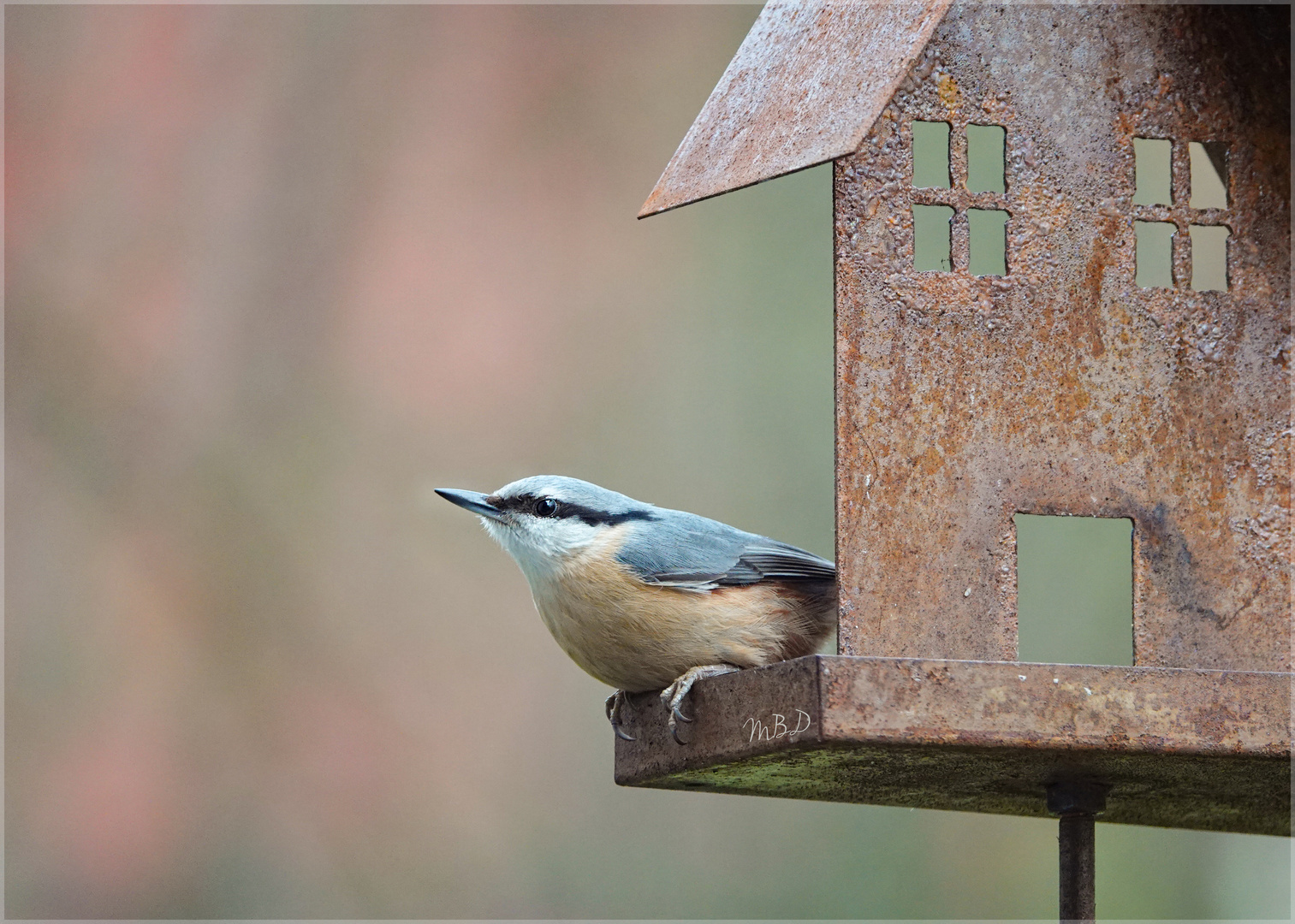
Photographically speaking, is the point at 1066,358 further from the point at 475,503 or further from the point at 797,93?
the point at 475,503

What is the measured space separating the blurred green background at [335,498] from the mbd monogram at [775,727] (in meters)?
4.12

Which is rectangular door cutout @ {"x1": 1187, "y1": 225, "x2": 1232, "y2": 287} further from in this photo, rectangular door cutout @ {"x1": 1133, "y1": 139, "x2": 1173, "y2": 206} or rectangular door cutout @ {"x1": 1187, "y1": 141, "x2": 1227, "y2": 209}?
rectangular door cutout @ {"x1": 1133, "y1": 139, "x2": 1173, "y2": 206}

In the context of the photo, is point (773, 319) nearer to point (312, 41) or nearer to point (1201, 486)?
point (312, 41)

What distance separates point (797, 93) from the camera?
285cm

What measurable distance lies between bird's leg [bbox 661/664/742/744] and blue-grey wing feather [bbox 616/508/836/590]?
186 millimetres

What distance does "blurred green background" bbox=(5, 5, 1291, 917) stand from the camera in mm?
6758

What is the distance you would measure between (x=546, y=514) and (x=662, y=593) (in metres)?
0.42

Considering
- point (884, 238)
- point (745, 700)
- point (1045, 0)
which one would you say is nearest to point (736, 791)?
point (745, 700)

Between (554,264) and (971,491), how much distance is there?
5.45 meters

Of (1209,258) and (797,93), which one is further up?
(1209,258)

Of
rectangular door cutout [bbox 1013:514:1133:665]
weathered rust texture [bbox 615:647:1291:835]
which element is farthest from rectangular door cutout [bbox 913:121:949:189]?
weathered rust texture [bbox 615:647:1291:835]

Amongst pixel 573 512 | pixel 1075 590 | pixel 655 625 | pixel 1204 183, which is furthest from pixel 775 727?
pixel 1075 590

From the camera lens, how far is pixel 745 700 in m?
2.52

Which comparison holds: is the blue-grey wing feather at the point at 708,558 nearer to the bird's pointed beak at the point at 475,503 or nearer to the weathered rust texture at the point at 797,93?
the bird's pointed beak at the point at 475,503
